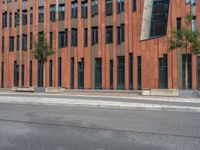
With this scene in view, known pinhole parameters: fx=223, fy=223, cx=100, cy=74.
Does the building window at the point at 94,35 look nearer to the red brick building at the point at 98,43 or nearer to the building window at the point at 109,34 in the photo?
the red brick building at the point at 98,43

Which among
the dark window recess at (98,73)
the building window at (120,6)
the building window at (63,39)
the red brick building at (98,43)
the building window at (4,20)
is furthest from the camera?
the building window at (4,20)

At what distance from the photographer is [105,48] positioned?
30969 mm

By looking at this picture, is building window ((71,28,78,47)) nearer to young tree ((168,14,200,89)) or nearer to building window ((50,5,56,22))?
building window ((50,5,56,22))

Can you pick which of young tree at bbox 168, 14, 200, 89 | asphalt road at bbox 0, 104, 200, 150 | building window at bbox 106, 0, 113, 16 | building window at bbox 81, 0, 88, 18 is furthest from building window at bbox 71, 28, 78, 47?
asphalt road at bbox 0, 104, 200, 150

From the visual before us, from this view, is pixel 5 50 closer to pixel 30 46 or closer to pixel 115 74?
pixel 30 46

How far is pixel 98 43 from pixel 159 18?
8785mm

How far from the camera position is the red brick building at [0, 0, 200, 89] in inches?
1089

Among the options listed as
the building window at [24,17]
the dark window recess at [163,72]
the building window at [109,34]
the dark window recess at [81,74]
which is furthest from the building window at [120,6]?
the building window at [24,17]

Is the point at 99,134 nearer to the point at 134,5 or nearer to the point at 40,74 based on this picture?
the point at 134,5

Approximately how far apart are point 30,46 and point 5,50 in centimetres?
541

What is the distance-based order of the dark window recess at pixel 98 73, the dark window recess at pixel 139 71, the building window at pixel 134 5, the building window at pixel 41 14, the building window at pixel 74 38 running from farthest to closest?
1. the building window at pixel 41 14
2. the building window at pixel 74 38
3. the dark window recess at pixel 98 73
4. the building window at pixel 134 5
5. the dark window recess at pixel 139 71

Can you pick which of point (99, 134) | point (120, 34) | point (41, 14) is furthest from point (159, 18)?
point (99, 134)

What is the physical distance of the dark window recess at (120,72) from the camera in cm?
2973

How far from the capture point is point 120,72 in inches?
1181
